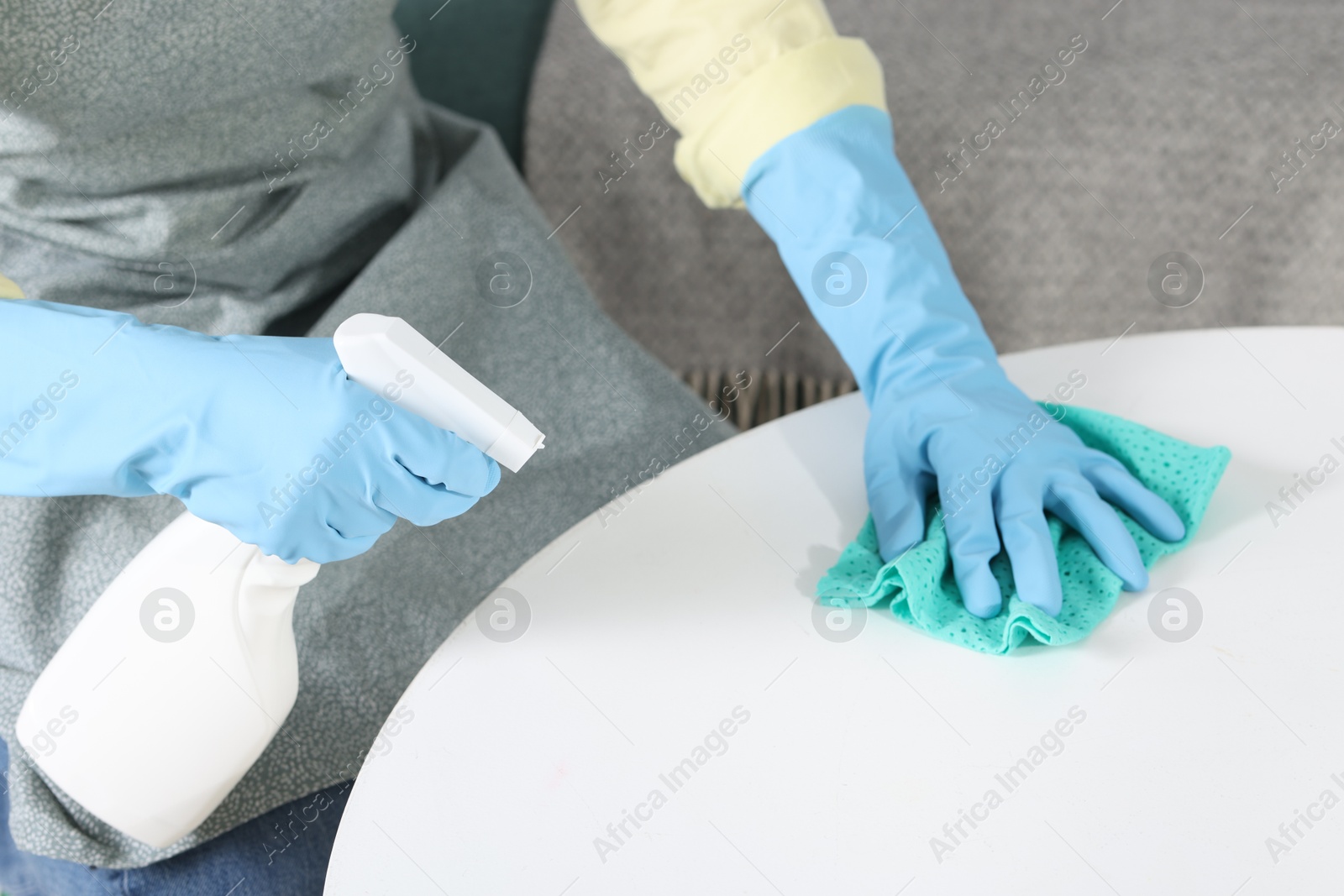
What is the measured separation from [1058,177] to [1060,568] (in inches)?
28.6

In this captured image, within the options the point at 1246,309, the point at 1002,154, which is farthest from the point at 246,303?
the point at 1246,309

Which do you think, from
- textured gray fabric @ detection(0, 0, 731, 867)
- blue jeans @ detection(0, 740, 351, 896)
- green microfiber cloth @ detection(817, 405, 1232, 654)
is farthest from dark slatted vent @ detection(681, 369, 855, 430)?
blue jeans @ detection(0, 740, 351, 896)

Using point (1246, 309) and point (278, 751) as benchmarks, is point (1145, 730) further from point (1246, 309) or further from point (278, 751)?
point (1246, 309)

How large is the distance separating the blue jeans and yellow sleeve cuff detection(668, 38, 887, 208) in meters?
0.48

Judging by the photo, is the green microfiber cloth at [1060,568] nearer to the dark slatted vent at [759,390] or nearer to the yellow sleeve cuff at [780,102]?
the yellow sleeve cuff at [780,102]

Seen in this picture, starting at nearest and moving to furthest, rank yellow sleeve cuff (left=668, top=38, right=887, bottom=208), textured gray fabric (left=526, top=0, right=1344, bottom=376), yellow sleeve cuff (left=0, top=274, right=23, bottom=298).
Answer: yellow sleeve cuff (left=0, top=274, right=23, bottom=298), yellow sleeve cuff (left=668, top=38, right=887, bottom=208), textured gray fabric (left=526, top=0, right=1344, bottom=376)

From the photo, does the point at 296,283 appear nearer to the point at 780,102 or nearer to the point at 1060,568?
the point at 780,102

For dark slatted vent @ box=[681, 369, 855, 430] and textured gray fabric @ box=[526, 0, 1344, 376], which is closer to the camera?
textured gray fabric @ box=[526, 0, 1344, 376]

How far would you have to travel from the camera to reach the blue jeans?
57 centimetres

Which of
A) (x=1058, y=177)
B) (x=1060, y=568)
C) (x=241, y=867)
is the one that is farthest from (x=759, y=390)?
(x=241, y=867)

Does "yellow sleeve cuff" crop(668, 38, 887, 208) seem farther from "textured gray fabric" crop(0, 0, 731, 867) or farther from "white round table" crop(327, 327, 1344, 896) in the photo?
"white round table" crop(327, 327, 1344, 896)

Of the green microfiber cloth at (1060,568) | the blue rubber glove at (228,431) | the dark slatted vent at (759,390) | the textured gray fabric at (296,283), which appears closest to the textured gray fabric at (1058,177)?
the dark slatted vent at (759,390)

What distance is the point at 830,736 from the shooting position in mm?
490

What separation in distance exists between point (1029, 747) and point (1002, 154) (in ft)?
2.80
